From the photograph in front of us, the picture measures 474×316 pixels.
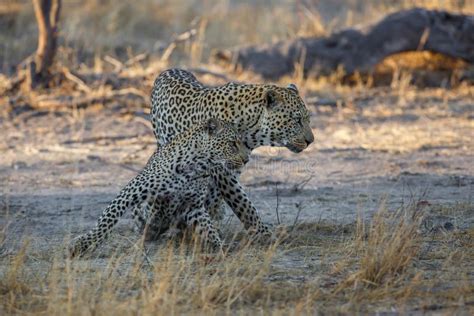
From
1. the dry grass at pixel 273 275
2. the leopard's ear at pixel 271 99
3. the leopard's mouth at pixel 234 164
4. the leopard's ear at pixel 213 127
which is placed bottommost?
the dry grass at pixel 273 275

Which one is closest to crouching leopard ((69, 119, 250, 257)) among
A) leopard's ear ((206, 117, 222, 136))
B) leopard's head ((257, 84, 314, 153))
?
leopard's ear ((206, 117, 222, 136))

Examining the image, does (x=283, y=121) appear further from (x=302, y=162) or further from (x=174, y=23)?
(x=174, y=23)

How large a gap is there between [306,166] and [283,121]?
2.98 metres

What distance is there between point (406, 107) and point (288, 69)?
2.04m

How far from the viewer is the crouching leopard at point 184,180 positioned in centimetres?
691

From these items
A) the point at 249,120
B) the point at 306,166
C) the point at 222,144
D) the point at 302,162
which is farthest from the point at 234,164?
the point at 302,162

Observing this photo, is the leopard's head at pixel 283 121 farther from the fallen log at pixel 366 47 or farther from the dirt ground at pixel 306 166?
the fallen log at pixel 366 47

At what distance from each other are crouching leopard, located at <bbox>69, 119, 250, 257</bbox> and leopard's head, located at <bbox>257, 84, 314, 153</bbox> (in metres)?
0.45

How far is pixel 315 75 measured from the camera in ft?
47.8

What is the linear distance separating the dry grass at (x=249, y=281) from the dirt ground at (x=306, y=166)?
0.10m

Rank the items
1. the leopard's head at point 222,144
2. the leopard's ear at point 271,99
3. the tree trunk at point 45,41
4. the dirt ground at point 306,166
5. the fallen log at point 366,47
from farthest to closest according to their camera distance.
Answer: the fallen log at point 366,47
the tree trunk at point 45,41
the dirt ground at point 306,166
the leopard's ear at point 271,99
the leopard's head at point 222,144

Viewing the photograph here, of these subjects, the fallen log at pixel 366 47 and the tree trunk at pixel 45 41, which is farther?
the fallen log at pixel 366 47

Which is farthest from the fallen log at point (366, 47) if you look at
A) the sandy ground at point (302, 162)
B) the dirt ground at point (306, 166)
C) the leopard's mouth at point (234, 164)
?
the leopard's mouth at point (234, 164)

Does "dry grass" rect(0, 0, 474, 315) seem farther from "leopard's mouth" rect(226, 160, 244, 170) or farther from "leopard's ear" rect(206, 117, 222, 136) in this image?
"leopard's ear" rect(206, 117, 222, 136)
